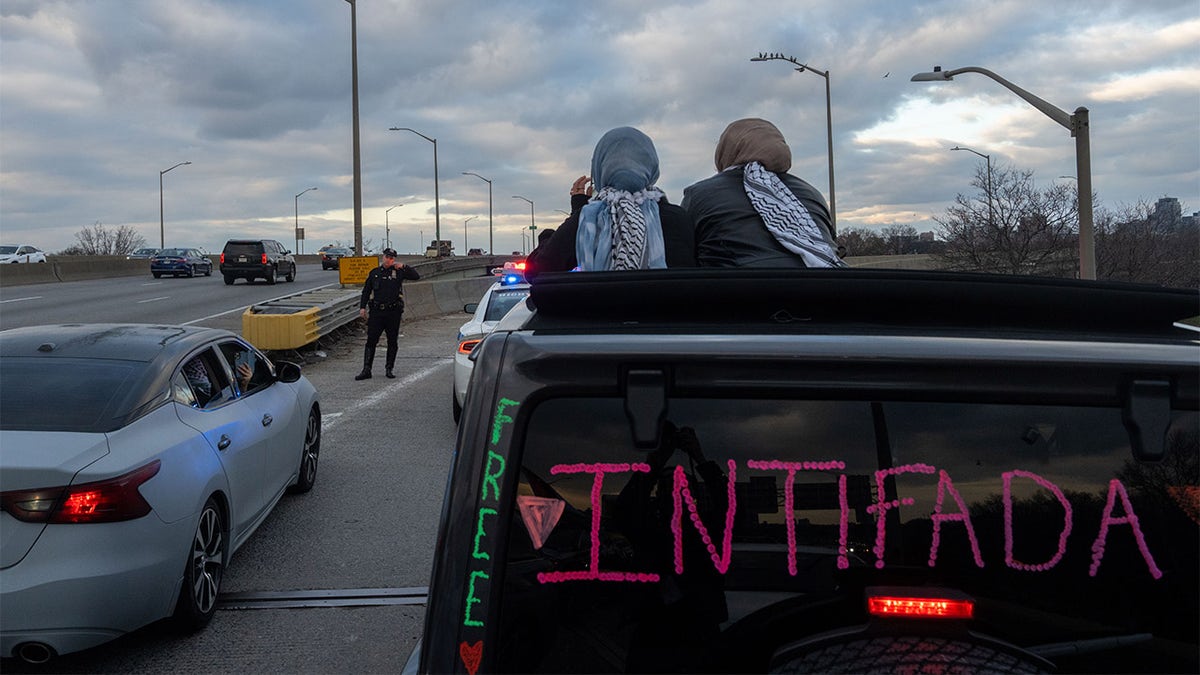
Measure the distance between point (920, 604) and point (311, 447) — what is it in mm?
6972

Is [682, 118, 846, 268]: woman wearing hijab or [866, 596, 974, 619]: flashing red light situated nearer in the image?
[866, 596, 974, 619]: flashing red light

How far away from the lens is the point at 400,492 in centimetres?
790

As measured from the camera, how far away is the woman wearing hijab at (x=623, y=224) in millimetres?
3265

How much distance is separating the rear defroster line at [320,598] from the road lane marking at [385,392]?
570 cm

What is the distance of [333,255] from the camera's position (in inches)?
2643

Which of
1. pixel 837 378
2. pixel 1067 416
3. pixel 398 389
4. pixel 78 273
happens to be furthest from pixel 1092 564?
pixel 78 273

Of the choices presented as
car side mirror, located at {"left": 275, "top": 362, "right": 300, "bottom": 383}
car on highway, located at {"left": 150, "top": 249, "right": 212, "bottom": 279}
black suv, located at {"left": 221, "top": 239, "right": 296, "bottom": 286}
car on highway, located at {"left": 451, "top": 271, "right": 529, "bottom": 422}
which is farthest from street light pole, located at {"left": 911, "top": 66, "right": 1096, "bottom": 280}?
car on highway, located at {"left": 150, "top": 249, "right": 212, "bottom": 279}

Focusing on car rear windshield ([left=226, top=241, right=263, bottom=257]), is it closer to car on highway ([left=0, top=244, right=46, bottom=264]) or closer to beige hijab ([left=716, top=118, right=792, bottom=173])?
car on highway ([left=0, top=244, right=46, bottom=264])

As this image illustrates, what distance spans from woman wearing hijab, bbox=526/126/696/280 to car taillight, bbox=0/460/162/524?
2225 millimetres

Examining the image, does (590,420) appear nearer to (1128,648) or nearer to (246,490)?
(1128,648)

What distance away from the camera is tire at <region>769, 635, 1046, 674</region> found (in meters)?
1.61

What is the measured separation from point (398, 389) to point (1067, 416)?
13.2 m

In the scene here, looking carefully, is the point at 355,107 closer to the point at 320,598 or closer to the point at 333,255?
the point at 320,598

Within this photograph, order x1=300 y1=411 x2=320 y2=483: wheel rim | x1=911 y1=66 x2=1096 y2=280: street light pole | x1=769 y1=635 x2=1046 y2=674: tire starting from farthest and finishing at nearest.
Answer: x1=911 y1=66 x2=1096 y2=280: street light pole < x1=300 y1=411 x2=320 y2=483: wheel rim < x1=769 y1=635 x2=1046 y2=674: tire
